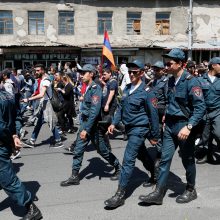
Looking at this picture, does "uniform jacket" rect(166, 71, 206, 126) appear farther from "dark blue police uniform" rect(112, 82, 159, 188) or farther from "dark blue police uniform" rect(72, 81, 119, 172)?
"dark blue police uniform" rect(72, 81, 119, 172)

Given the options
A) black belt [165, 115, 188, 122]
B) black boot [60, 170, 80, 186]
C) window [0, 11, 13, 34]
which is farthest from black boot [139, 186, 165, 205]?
window [0, 11, 13, 34]

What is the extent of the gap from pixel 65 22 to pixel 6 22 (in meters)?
4.33

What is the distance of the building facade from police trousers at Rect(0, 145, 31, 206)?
75.4ft

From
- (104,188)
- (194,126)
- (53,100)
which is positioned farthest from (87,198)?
(53,100)

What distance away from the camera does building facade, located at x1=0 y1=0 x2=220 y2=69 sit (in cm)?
2705

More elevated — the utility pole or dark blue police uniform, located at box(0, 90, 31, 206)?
the utility pole

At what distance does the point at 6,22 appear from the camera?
27.0m

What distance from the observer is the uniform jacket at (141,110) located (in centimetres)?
486

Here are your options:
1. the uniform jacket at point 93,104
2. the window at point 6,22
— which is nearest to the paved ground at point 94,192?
the uniform jacket at point 93,104

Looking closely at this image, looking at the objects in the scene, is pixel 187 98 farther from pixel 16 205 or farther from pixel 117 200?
pixel 16 205

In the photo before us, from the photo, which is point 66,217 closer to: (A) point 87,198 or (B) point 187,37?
(A) point 87,198

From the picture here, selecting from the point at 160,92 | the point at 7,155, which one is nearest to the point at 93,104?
the point at 7,155

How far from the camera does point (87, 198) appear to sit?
5.05 meters

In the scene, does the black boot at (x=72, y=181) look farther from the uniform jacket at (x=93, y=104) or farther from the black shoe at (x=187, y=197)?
the black shoe at (x=187, y=197)
